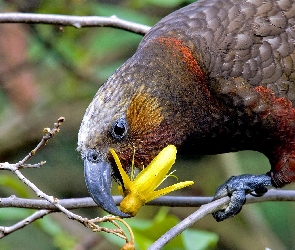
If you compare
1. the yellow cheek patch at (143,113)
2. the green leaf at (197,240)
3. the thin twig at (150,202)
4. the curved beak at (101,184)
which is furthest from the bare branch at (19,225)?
the green leaf at (197,240)

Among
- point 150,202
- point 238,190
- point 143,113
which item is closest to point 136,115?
point 143,113

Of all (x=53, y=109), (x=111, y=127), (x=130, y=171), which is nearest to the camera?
(x=111, y=127)

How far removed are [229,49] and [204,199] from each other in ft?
2.23

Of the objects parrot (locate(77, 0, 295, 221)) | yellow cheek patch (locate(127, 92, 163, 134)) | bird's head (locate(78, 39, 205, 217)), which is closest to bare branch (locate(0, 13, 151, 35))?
parrot (locate(77, 0, 295, 221))

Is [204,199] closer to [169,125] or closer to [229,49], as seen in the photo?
[169,125]

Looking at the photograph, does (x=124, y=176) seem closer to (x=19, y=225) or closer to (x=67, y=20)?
(x=19, y=225)

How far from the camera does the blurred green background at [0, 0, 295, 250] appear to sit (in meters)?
4.58

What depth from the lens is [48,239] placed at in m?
5.61

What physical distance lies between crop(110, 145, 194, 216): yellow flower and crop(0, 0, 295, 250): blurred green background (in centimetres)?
165

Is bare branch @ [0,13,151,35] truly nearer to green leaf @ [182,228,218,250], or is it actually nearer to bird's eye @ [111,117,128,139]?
bird's eye @ [111,117,128,139]

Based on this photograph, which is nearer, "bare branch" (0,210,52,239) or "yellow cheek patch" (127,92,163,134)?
"bare branch" (0,210,52,239)

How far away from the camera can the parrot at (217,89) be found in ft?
8.96

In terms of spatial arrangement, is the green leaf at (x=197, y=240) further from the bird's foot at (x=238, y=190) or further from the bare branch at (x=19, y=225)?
the bare branch at (x=19, y=225)

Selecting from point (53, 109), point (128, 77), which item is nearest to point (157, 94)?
point (128, 77)
